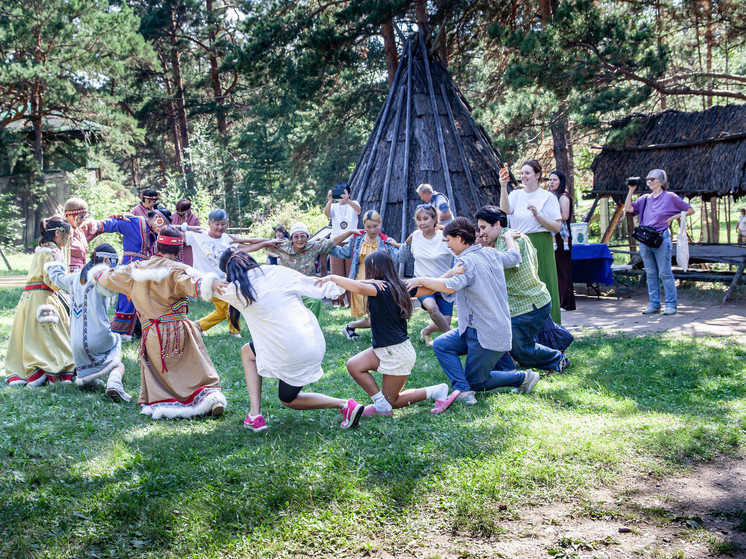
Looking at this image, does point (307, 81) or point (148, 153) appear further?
point (148, 153)

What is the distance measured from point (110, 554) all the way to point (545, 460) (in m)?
2.68

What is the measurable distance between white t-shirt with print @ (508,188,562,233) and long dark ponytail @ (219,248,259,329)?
3807 mm

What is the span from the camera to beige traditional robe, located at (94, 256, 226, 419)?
5.40 m

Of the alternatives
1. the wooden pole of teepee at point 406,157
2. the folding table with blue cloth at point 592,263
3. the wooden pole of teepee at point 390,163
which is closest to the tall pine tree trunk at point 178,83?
the wooden pole of teepee at point 406,157

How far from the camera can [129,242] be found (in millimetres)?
8875

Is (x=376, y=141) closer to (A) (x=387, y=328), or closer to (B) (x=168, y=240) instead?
(B) (x=168, y=240)

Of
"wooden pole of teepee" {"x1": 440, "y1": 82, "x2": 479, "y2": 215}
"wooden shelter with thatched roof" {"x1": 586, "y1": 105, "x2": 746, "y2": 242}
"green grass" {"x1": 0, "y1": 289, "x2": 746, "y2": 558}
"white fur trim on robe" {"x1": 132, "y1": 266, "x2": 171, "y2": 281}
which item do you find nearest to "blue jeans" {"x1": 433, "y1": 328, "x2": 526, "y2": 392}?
"green grass" {"x1": 0, "y1": 289, "x2": 746, "y2": 558}

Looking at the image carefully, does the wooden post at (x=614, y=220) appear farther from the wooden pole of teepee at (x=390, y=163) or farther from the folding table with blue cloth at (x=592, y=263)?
the wooden pole of teepee at (x=390, y=163)

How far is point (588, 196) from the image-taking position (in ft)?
49.1

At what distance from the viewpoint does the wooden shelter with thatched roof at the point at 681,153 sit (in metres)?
11.8

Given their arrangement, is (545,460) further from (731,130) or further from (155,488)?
(731,130)

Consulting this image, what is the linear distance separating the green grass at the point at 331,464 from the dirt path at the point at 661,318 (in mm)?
2370

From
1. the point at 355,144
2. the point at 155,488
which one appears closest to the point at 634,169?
the point at 155,488

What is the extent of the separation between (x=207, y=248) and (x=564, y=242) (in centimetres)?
519
